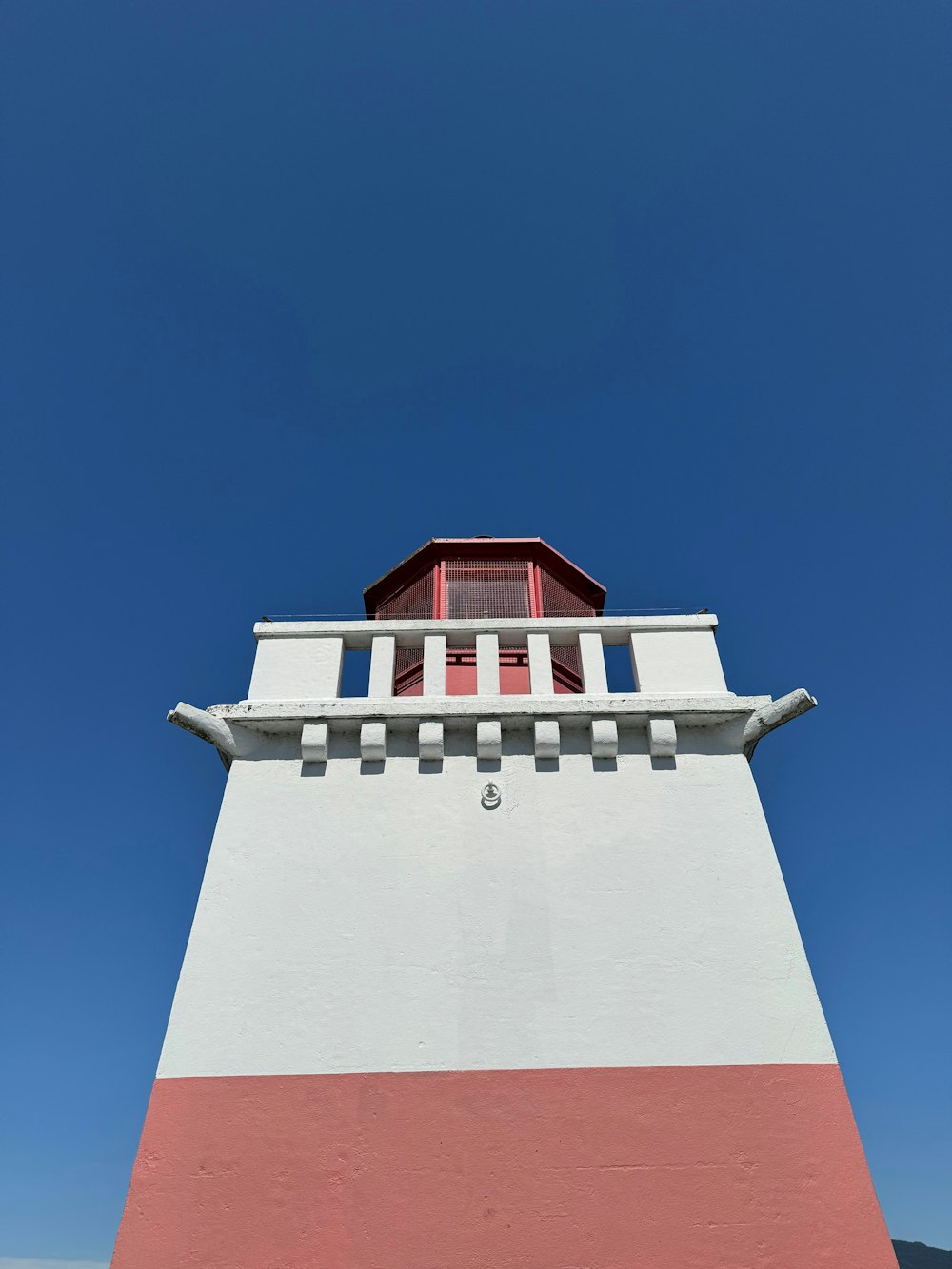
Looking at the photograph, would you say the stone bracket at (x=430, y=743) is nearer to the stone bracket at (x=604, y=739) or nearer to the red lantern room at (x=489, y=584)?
the stone bracket at (x=604, y=739)

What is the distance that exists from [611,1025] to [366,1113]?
2.00 m

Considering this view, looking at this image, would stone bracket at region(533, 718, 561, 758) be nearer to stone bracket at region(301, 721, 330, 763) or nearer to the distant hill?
stone bracket at region(301, 721, 330, 763)

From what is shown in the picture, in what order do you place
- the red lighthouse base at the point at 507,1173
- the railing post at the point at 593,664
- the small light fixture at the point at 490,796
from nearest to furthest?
1. the red lighthouse base at the point at 507,1173
2. the small light fixture at the point at 490,796
3. the railing post at the point at 593,664

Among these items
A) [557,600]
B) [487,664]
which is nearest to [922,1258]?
[557,600]

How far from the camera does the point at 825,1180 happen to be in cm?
555

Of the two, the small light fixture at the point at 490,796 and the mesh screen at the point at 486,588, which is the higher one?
the mesh screen at the point at 486,588

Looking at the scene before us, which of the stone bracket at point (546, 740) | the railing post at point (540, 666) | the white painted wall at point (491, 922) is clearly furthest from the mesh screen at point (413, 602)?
the white painted wall at point (491, 922)

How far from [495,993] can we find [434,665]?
3223 millimetres

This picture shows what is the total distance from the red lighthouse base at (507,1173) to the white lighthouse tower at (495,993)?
0.02 meters

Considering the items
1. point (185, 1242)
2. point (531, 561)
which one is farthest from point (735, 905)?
point (531, 561)

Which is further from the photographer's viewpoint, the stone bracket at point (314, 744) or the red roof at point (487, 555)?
the red roof at point (487, 555)

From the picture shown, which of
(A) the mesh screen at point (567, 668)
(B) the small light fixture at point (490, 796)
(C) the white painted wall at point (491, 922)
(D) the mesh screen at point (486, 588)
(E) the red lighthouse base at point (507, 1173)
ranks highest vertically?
(D) the mesh screen at point (486, 588)

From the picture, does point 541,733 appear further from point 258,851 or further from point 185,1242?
point 185,1242

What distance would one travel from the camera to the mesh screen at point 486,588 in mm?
11492
